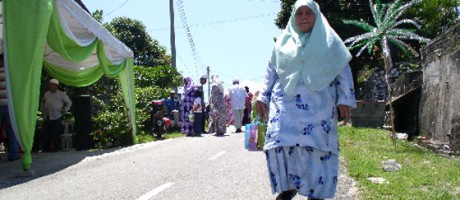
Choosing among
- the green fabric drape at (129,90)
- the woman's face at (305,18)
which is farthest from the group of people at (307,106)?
the green fabric drape at (129,90)

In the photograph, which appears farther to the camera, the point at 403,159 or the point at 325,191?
the point at 403,159

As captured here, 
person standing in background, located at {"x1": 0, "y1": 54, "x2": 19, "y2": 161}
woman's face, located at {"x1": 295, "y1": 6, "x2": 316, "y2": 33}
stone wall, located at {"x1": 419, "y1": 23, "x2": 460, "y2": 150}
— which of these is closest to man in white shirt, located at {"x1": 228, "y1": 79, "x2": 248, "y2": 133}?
stone wall, located at {"x1": 419, "y1": 23, "x2": 460, "y2": 150}

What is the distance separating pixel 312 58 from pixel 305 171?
0.92 m

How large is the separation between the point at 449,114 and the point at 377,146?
1584 millimetres

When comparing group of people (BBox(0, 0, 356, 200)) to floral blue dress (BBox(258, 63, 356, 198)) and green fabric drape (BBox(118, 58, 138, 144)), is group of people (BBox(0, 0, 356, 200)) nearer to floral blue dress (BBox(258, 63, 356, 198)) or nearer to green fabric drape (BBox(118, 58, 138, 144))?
floral blue dress (BBox(258, 63, 356, 198))

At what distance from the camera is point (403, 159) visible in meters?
8.17

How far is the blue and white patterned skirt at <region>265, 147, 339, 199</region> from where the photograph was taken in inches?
154

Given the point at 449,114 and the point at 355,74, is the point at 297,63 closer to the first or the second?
the point at 449,114

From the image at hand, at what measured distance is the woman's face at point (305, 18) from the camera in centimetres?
415

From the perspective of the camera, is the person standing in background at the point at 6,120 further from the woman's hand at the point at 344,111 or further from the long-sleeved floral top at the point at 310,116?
the woman's hand at the point at 344,111

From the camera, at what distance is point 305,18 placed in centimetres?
416

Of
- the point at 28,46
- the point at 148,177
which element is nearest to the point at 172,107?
the point at 28,46

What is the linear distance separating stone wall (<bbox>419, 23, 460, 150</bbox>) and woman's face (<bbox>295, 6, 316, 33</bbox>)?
621cm

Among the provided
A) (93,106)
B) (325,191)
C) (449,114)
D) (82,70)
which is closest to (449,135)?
(449,114)
